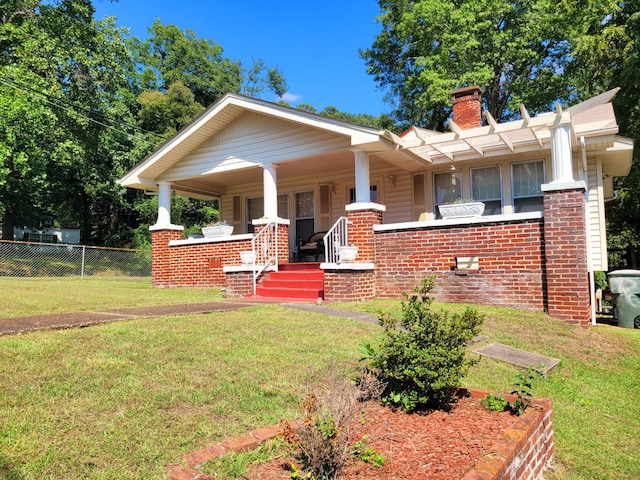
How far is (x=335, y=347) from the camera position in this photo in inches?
193

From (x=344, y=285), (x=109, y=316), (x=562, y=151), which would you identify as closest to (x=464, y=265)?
(x=344, y=285)

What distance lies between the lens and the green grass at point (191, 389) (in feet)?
8.11

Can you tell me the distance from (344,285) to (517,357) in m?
3.85

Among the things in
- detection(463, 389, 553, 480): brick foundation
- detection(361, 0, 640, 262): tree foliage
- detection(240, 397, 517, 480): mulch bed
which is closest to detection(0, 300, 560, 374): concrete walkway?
detection(463, 389, 553, 480): brick foundation

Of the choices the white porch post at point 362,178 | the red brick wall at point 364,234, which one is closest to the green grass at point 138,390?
the red brick wall at point 364,234

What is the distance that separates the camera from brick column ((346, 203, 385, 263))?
943 cm

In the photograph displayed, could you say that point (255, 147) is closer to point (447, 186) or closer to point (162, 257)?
point (162, 257)

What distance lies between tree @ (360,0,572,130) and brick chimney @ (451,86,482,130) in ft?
30.0

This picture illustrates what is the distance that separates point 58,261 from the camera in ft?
53.5

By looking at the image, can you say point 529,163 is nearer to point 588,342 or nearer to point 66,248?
point 588,342

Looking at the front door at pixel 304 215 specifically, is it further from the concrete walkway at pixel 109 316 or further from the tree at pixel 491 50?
the tree at pixel 491 50

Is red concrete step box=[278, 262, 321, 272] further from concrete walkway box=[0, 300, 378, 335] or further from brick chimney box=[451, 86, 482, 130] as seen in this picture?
brick chimney box=[451, 86, 482, 130]

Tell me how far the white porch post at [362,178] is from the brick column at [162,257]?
6.21m

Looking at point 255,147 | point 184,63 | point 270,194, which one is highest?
point 184,63
